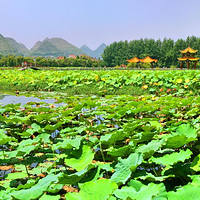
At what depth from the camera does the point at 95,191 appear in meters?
0.95

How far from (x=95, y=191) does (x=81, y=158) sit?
2.10 ft

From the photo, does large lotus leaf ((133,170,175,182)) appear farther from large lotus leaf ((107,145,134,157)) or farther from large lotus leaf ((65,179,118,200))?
large lotus leaf ((65,179,118,200))

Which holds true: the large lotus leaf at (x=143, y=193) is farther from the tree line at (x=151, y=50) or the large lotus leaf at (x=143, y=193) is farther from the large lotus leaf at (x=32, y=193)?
the tree line at (x=151, y=50)

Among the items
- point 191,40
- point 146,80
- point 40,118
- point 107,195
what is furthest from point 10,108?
point 191,40

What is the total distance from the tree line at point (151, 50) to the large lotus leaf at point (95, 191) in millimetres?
48867

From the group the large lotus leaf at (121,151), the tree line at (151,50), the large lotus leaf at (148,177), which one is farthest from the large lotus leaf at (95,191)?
the tree line at (151,50)

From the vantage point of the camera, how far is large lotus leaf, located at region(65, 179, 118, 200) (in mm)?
938

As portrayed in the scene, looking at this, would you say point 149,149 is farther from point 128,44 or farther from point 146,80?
point 128,44

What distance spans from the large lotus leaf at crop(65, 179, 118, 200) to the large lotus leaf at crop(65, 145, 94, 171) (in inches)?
20.9

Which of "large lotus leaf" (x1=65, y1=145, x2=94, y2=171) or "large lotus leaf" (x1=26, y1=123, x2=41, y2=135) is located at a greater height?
"large lotus leaf" (x1=65, y1=145, x2=94, y2=171)

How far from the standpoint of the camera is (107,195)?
96 centimetres

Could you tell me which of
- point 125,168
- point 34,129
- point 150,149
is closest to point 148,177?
point 125,168

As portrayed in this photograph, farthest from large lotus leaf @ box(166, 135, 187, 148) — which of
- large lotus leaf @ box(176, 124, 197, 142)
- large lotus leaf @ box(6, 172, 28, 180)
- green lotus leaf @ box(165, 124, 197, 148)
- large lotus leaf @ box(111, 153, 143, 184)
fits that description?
large lotus leaf @ box(6, 172, 28, 180)

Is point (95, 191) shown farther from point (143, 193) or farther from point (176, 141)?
point (176, 141)
